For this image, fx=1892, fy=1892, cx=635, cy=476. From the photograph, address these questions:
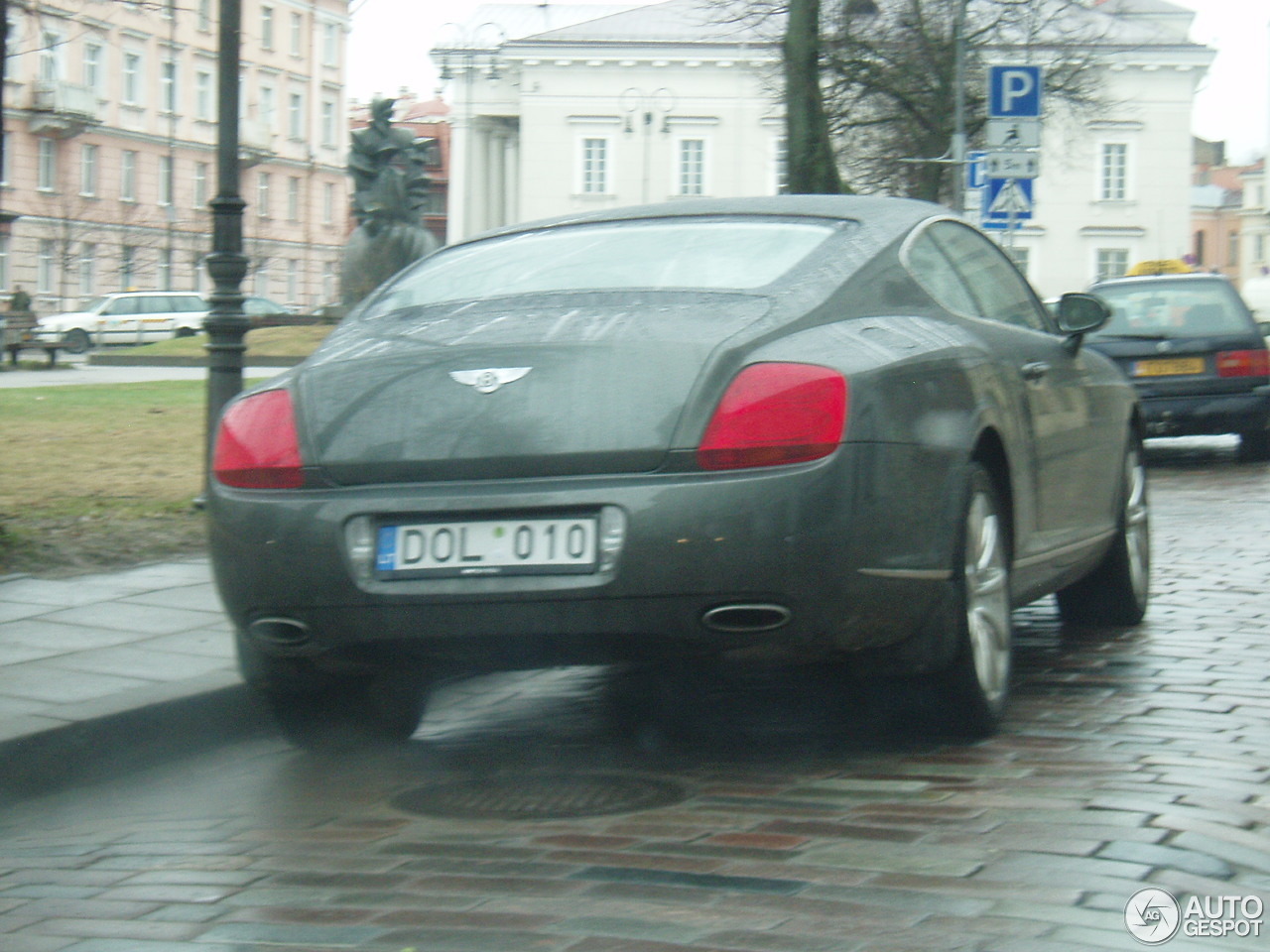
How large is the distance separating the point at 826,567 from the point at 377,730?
63.9 inches

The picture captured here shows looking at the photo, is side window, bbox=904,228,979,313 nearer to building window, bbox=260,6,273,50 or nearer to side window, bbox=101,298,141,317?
side window, bbox=101,298,141,317

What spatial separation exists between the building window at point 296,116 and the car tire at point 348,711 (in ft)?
256

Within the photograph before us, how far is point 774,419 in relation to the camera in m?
4.25

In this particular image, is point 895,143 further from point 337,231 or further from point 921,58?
point 337,231

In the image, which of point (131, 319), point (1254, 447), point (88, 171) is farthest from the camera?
point (88, 171)

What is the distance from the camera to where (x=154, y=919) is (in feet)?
11.7

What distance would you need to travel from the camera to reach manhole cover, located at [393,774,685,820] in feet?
14.2

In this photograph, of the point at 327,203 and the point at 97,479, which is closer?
the point at 97,479

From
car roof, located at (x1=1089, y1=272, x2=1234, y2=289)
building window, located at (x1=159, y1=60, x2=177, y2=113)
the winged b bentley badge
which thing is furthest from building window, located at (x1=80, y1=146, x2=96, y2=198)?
the winged b bentley badge

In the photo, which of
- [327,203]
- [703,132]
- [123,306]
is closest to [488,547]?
[123,306]

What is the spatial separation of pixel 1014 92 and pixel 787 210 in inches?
517

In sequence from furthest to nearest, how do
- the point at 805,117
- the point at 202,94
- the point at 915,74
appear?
the point at 202,94 < the point at 915,74 < the point at 805,117

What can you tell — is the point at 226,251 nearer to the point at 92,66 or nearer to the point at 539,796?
the point at 539,796

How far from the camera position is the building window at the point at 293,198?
79688mm
